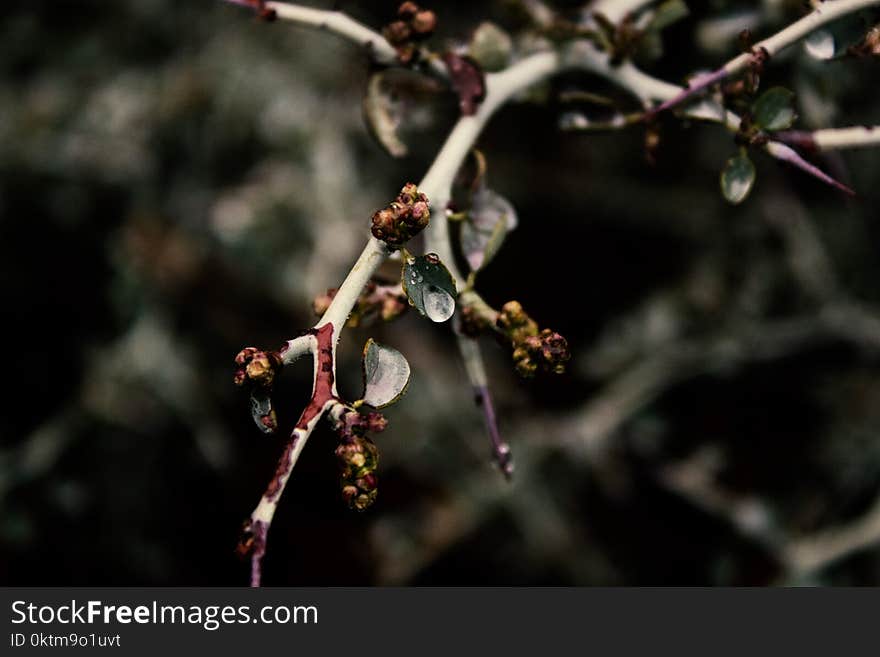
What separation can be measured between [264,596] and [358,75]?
878 mm

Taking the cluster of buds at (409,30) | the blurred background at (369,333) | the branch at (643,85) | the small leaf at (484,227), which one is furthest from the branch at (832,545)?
the cluster of buds at (409,30)

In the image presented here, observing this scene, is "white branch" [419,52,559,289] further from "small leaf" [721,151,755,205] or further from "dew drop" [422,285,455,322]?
"small leaf" [721,151,755,205]

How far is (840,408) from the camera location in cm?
126

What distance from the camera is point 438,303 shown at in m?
0.53

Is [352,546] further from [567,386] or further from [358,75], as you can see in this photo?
[358,75]

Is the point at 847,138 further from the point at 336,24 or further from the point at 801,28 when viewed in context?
the point at 336,24

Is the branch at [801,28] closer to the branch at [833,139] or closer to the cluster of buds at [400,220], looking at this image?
the branch at [833,139]

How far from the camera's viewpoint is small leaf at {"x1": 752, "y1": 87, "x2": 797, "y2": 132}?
0.60m

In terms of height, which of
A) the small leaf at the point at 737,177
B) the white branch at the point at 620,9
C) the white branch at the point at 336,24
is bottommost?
the small leaf at the point at 737,177

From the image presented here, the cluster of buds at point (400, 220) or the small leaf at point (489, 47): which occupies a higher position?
the small leaf at point (489, 47)

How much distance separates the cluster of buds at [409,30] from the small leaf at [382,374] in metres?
0.26

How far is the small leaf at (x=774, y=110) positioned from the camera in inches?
23.5

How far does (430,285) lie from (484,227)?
15cm

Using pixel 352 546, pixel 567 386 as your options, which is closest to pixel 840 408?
pixel 567 386
